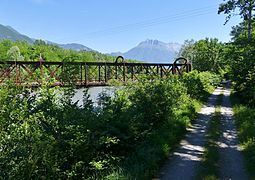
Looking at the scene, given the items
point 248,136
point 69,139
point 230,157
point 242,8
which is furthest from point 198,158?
point 242,8

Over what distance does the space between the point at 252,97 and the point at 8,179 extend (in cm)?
1490

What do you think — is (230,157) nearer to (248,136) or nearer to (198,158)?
(198,158)

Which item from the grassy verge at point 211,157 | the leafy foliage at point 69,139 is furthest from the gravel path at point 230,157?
the leafy foliage at point 69,139

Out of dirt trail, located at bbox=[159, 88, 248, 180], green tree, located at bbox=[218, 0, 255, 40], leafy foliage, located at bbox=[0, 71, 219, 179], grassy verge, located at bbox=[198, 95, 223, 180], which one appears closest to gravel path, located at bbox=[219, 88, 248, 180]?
dirt trail, located at bbox=[159, 88, 248, 180]

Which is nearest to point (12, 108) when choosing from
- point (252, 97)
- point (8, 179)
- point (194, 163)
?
point (8, 179)

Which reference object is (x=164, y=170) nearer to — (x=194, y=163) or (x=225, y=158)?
(x=194, y=163)

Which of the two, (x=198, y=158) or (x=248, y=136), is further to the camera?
(x=248, y=136)

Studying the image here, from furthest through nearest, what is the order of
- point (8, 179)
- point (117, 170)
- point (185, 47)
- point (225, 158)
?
point (185, 47) < point (225, 158) < point (117, 170) < point (8, 179)

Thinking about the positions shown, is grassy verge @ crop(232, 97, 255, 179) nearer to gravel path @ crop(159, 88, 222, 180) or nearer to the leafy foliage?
gravel path @ crop(159, 88, 222, 180)

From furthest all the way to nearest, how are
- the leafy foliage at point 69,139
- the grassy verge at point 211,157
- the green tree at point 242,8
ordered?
1. the green tree at point 242,8
2. the grassy verge at point 211,157
3. the leafy foliage at point 69,139

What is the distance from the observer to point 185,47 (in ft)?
278

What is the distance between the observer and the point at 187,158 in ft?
27.2

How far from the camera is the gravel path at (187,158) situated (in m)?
7.11

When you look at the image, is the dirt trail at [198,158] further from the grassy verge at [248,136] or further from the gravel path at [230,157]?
the grassy verge at [248,136]
